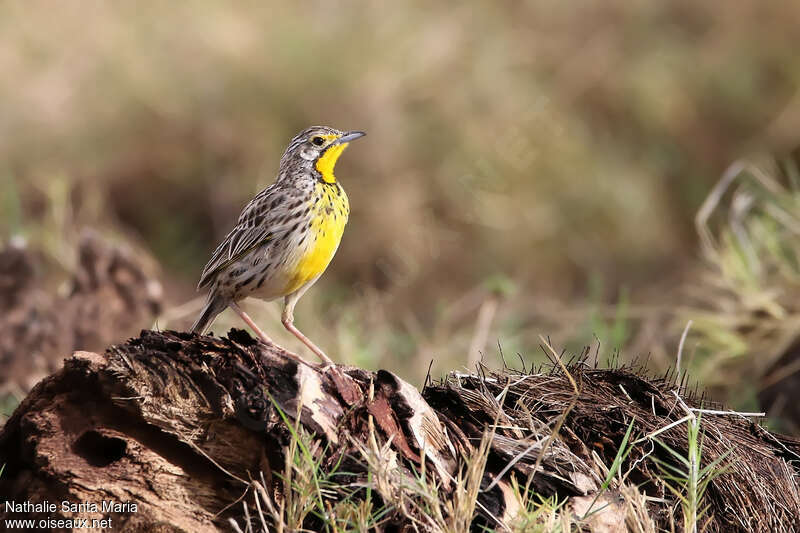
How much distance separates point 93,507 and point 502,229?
6.72 meters

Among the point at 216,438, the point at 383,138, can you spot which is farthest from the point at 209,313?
the point at 383,138

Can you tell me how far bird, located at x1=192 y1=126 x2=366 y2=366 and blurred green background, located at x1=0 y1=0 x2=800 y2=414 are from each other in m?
4.02

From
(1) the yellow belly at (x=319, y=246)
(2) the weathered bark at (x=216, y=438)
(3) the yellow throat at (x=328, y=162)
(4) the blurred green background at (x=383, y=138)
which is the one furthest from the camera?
(4) the blurred green background at (x=383, y=138)

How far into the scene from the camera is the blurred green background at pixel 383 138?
9.20 m

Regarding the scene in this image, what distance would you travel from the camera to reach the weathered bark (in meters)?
2.95

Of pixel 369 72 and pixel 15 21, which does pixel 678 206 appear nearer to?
pixel 369 72

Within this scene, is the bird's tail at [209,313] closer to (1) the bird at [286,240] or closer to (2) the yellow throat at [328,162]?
(1) the bird at [286,240]

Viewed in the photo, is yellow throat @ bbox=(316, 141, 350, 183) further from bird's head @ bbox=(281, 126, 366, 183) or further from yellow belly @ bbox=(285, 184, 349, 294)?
yellow belly @ bbox=(285, 184, 349, 294)

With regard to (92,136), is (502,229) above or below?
below

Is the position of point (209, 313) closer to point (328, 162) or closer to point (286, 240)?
point (286, 240)

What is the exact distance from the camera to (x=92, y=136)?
9461 mm

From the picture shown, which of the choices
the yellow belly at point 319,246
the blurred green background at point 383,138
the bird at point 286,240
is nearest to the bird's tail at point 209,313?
the bird at point 286,240

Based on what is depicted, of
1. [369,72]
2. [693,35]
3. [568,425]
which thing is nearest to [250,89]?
[369,72]

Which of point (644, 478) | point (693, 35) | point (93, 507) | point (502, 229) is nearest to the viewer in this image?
point (93, 507)
